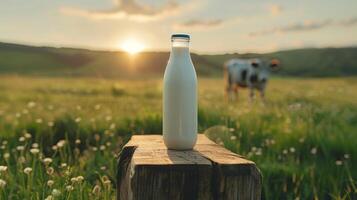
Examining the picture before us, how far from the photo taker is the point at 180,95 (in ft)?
9.63

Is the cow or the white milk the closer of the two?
the white milk

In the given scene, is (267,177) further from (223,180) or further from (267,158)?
(223,180)

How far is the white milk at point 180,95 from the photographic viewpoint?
2943 mm

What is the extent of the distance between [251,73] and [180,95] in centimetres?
1245

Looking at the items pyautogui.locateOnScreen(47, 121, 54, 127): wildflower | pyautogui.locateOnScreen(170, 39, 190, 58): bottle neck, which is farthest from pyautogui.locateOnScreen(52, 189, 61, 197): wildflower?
pyautogui.locateOnScreen(47, 121, 54, 127): wildflower

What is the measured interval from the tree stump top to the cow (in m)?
11.7

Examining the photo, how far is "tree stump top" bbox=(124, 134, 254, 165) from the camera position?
8.79 feet

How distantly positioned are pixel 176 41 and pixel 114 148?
111 inches

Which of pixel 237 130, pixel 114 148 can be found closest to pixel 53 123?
pixel 114 148

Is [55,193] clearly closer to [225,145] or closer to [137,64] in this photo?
[225,145]

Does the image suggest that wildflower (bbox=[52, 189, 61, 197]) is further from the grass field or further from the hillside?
the hillside

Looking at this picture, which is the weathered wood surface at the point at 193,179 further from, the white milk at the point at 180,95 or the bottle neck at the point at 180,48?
the bottle neck at the point at 180,48

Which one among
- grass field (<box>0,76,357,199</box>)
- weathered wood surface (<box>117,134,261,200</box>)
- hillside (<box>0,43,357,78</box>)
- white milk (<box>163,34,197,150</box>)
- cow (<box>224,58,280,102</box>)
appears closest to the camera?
weathered wood surface (<box>117,134,261,200</box>)

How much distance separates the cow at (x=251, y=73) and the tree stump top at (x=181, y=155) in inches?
461
